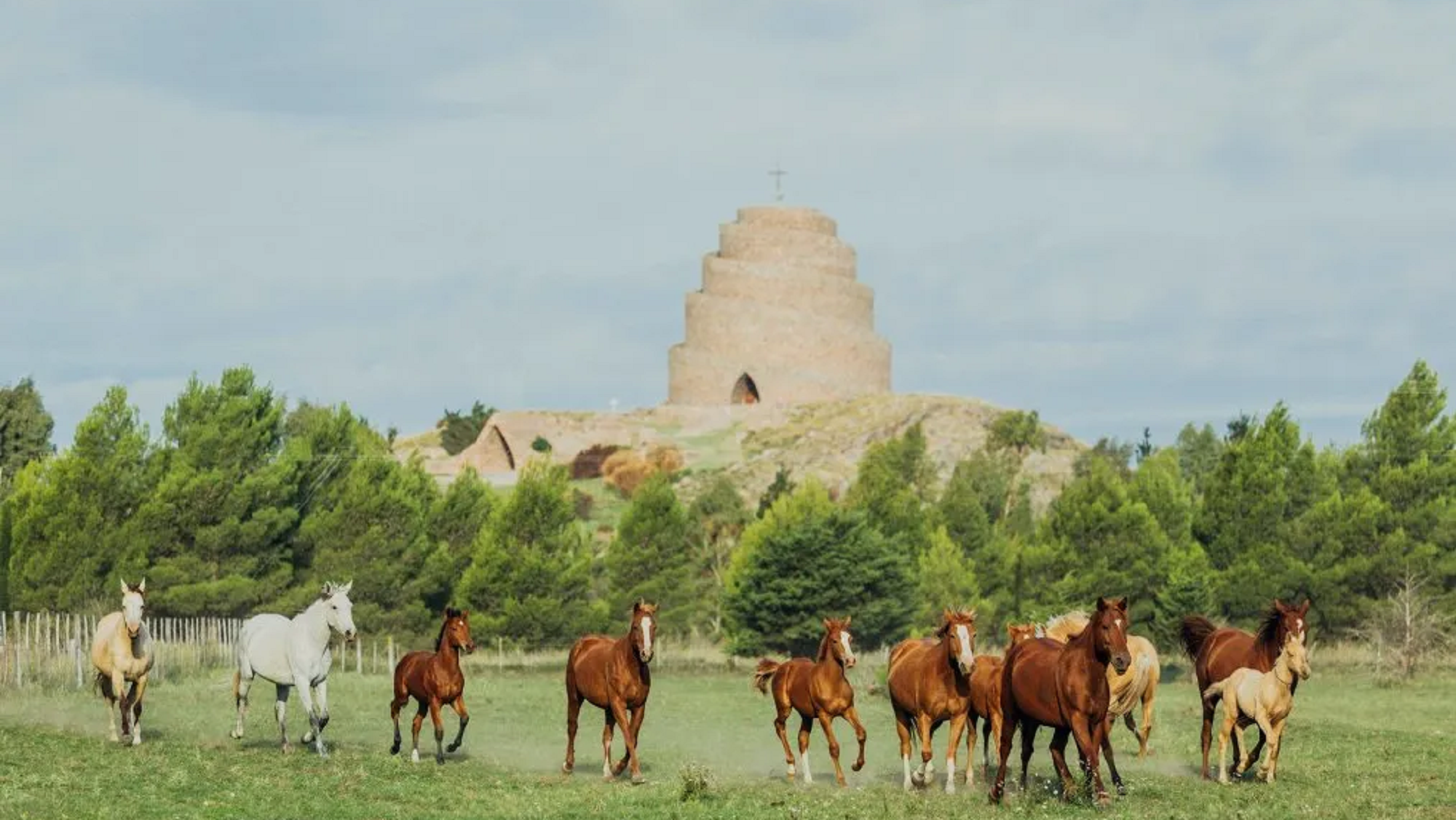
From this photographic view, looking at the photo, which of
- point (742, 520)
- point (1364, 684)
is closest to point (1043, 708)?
point (1364, 684)

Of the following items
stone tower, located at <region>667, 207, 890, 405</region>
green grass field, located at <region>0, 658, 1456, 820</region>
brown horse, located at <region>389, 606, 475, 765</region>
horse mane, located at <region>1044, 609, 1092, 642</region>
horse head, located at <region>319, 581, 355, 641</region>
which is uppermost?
stone tower, located at <region>667, 207, 890, 405</region>

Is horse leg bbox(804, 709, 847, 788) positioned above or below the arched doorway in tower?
below

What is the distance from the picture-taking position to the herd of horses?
1898cm

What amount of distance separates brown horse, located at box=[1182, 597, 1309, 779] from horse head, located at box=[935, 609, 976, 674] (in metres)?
3.38

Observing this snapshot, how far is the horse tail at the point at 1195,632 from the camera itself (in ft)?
79.7

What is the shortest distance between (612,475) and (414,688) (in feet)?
293

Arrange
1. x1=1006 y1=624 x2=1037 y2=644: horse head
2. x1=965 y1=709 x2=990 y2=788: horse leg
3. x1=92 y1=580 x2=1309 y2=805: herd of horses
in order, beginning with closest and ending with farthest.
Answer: x1=92 y1=580 x2=1309 y2=805: herd of horses, x1=965 y1=709 x2=990 y2=788: horse leg, x1=1006 y1=624 x2=1037 y2=644: horse head

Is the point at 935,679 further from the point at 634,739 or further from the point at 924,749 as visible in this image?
the point at 634,739

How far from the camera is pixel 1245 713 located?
21.5m

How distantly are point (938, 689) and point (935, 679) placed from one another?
112mm

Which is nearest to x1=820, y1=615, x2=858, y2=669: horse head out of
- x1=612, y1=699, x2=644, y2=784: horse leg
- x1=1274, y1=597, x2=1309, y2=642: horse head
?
x1=612, y1=699, x2=644, y2=784: horse leg

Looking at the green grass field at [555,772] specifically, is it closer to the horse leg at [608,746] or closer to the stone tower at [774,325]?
the horse leg at [608,746]

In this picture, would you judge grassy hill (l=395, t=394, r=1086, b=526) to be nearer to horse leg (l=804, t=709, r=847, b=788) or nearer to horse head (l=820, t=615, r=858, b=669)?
horse leg (l=804, t=709, r=847, b=788)

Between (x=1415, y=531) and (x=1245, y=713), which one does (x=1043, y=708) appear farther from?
(x=1415, y=531)
